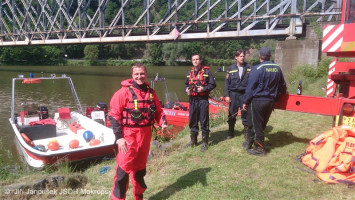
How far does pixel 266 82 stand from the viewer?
178 inches

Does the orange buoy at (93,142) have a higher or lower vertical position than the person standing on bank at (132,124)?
lower

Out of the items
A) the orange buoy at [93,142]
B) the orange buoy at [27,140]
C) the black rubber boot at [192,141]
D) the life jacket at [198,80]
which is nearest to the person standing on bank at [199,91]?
the life jacket at [198,80]

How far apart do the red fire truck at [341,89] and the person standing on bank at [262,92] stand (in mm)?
227

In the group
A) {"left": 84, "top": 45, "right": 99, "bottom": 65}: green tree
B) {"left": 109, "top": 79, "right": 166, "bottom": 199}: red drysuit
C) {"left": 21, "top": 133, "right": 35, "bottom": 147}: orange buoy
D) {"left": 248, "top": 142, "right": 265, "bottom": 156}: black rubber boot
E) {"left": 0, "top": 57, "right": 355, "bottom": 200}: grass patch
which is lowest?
{"left": 21, "top": 133, "right": 35, "bottom": 147}: orange buoy

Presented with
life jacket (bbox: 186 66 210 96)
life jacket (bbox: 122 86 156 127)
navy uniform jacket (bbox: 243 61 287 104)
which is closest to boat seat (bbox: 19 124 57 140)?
life jacket (bbox: 186 66 210 96)

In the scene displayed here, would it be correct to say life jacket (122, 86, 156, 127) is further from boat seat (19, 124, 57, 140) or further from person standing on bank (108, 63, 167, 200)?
boat seat (19, 124, 57, 140)

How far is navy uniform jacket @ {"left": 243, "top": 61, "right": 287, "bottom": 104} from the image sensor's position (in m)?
4.52

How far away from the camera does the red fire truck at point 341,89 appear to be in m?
3.82

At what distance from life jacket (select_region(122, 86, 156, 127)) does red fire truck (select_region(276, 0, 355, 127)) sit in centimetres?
226

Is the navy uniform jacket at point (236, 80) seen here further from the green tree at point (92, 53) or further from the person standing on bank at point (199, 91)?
the green tree at point (92, 53)

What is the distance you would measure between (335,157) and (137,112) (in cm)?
274

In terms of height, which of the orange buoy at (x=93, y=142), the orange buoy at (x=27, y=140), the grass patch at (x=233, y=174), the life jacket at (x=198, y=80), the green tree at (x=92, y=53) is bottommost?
the orange buoy at (x=93, y=142)

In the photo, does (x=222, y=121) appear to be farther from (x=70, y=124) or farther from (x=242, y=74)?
(x=70, y=124)

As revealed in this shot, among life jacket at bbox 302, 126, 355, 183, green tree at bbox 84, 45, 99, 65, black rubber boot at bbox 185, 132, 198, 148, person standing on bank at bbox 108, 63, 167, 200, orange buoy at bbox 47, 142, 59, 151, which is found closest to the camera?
person standing on bank at bbox 108, 63, 167, 200
